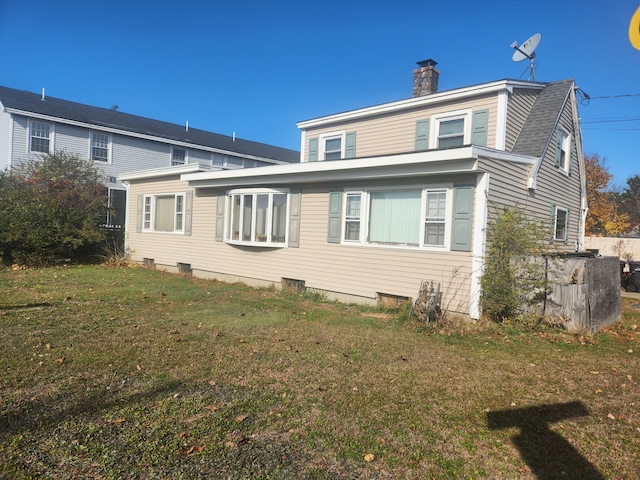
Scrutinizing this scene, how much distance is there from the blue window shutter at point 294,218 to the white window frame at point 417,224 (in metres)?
1.33

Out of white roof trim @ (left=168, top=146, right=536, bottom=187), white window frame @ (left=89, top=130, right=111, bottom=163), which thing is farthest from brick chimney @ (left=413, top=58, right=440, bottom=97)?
white window frame @ (left=89, top=130, right=111, bottom=163)

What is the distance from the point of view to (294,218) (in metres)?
10.4

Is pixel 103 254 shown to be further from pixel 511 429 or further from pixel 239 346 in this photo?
pixel 511 429

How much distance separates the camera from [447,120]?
36.2 ft

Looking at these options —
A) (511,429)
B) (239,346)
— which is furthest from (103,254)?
(511,429)

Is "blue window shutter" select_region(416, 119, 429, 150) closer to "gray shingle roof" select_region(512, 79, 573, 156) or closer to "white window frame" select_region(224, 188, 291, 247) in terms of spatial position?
"gray shingle roof" select_region(512, 79, 573, 156)

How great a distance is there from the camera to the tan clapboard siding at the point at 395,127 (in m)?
10.4

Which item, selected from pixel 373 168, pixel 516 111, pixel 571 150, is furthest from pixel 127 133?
pixel 571 150

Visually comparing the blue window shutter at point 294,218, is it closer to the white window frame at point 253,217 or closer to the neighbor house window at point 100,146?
the white window frame at point 253,217

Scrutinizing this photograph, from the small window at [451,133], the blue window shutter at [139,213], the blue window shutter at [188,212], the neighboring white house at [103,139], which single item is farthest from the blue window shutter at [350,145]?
the blue window shutter at [139,213]

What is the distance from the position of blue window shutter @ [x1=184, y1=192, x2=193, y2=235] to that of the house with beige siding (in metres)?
0.06

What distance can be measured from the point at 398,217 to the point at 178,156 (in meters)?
18.5

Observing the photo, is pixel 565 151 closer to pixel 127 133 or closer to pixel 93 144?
pixel 127 133

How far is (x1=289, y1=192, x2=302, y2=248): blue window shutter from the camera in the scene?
10320 mm
